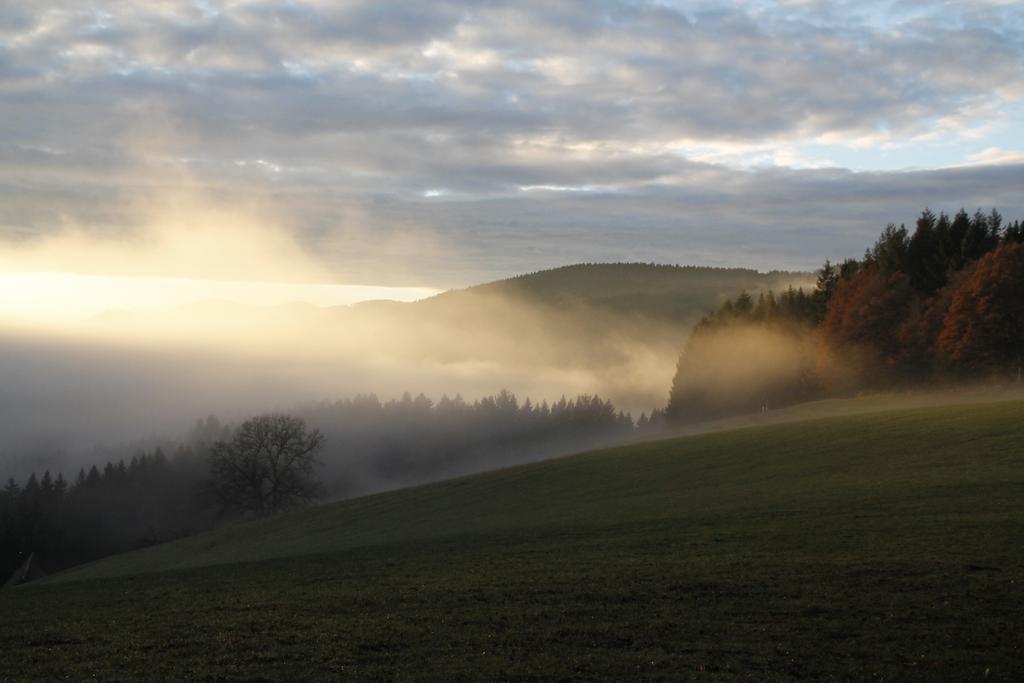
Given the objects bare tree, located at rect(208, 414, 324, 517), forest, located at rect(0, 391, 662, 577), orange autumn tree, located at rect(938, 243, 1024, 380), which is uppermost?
orange autumn tree, located at rect(938, 243, 1024, 380)

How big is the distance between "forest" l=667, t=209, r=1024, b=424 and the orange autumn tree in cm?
9

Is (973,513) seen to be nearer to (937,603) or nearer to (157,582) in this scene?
(937,603)

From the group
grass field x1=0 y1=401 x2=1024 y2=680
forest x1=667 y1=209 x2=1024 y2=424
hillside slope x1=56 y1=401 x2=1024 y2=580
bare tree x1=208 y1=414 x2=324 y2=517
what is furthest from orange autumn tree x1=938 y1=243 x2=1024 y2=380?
bare tree x1=208 y1=414 x2=324 y2=517

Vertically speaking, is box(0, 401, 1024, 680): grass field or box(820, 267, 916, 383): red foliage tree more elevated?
box(820, 267, 916, 383): red foliage tree

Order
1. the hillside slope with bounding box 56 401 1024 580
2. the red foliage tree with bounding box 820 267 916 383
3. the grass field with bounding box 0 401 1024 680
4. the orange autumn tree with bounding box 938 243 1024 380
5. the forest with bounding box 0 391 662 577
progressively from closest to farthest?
the grass field with bounding box 0 401 1024 680 → the hillside slope with bounding box 56 401 1024 580 → the orange autumn tree with bounding box 938 243 1024 380 → the red foliage tree with bounding box 820 267 916 383 → the forest with bounding box 0 391 662 577

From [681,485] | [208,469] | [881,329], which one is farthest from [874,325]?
[208,469]

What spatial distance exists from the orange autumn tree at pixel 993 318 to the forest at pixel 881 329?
9cm

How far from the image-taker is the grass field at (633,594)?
55.2ft

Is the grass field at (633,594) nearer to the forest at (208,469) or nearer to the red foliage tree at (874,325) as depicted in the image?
the red foliage tree at (874,325)

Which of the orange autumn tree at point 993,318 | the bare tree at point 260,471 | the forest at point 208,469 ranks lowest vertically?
the forest at point 208,469

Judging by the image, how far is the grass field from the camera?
662 inches

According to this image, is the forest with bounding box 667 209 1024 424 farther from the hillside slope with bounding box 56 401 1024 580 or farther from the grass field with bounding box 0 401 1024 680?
the grass field with bounding box 0 401 1024 680

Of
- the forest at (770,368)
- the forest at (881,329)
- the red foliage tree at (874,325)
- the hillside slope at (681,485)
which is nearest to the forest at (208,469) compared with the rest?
the forest at (770,368)

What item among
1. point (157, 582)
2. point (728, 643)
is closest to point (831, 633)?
point (728, 643)
